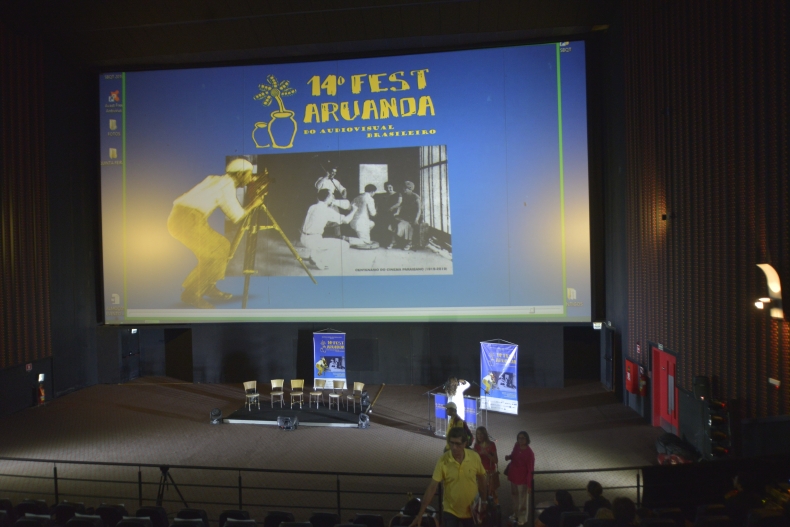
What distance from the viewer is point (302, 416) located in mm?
11578

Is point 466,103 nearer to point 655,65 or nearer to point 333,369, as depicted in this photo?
point 655,65

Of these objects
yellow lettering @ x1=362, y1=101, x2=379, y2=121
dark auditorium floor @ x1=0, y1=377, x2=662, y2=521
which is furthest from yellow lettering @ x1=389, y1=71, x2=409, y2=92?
dark auditorium floor @ x1=0, y1=377, x2=662, y2=521

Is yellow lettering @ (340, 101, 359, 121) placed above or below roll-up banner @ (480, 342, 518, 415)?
above

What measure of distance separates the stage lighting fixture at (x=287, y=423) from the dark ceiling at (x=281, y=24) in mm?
8752

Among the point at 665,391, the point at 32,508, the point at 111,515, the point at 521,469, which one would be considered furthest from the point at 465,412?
the point at 32,508

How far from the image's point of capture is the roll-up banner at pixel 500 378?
11.0 meters

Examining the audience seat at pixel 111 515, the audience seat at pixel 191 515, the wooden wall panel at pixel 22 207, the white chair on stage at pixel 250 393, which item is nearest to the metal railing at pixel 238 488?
the audience seat at pixel 111 515

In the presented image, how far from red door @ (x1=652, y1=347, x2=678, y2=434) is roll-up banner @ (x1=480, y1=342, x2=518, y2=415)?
2.55 metres

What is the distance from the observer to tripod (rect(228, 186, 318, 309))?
1397cm

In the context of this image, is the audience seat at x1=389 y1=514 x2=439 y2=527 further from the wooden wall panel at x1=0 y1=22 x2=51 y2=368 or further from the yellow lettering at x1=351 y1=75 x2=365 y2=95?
the wooden wall panel at x1=0 y1=22 x2=51 y2=368

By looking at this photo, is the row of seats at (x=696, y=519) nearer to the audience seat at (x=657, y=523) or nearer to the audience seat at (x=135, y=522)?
the audience seat at (x=657, y=523)

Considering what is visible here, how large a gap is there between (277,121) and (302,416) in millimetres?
7227

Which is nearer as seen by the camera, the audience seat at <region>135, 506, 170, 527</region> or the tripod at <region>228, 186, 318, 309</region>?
the audience seat at <region>135, 506, 170, 527</region>

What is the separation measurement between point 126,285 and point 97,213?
7.17 feet
